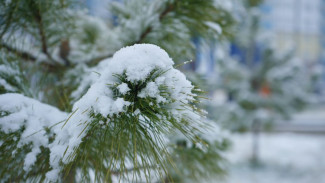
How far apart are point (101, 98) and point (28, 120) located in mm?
256

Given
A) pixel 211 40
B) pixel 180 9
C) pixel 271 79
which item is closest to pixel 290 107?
pixel 271 79

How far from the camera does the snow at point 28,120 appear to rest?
61 cm

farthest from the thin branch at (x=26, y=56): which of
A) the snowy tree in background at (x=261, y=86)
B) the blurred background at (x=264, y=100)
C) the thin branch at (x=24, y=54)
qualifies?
the snowy tree in background at (x=261, y=86)

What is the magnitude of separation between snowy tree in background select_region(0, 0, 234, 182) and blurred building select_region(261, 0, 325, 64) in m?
17.3

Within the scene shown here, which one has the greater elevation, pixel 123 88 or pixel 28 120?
pixel 123 88

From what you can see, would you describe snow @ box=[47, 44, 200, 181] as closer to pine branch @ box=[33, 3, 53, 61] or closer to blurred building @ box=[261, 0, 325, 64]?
pine branch @ box=[33, 3, 53, 61]

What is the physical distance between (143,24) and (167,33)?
0.12 meters

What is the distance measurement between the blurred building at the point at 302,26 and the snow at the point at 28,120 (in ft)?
58.5

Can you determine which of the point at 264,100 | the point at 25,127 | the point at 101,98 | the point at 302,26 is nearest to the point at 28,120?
the point at 25,127

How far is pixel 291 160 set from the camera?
568 centimetres

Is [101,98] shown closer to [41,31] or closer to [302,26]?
[41,31]

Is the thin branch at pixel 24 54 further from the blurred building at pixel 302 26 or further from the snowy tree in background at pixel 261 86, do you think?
the blurred building at pixel 302 26

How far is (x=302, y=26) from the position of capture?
17.0 m

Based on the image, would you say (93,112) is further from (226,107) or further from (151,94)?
(226,107)
